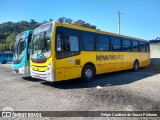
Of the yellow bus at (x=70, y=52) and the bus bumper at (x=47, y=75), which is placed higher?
the yellow bus at (x=70, y=52)

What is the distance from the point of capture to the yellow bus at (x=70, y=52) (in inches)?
346

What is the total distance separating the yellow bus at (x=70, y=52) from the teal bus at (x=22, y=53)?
3.83 ft

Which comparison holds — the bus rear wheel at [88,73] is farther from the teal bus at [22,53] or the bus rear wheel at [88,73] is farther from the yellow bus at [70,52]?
the teal bus at [22,53]

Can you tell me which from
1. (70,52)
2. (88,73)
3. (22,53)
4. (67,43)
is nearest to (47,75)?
(70,52)

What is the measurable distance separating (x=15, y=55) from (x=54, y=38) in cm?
486

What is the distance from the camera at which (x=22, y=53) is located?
38.6 feet

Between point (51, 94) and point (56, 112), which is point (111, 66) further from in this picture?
point (56, 112)

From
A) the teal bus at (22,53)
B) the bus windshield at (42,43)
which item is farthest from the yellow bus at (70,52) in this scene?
the teal bus at (22,53)

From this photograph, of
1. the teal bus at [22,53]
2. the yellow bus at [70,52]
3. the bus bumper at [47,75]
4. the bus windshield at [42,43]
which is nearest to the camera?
the bus bumper at [47,75]

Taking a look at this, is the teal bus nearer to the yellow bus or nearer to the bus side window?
the yellow bus

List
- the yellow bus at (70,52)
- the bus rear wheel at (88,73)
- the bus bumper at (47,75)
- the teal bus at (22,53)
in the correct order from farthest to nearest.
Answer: the teal bus at (22,53)
the bus rear wheel at (88,73)
the yellow bus at (70,52)
the bus bumper at (47,75)

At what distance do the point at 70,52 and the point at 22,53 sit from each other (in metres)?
3.98

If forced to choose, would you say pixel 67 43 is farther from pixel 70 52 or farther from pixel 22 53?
pixel 22 53

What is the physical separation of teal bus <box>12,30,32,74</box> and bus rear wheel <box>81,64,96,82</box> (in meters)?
3.59
